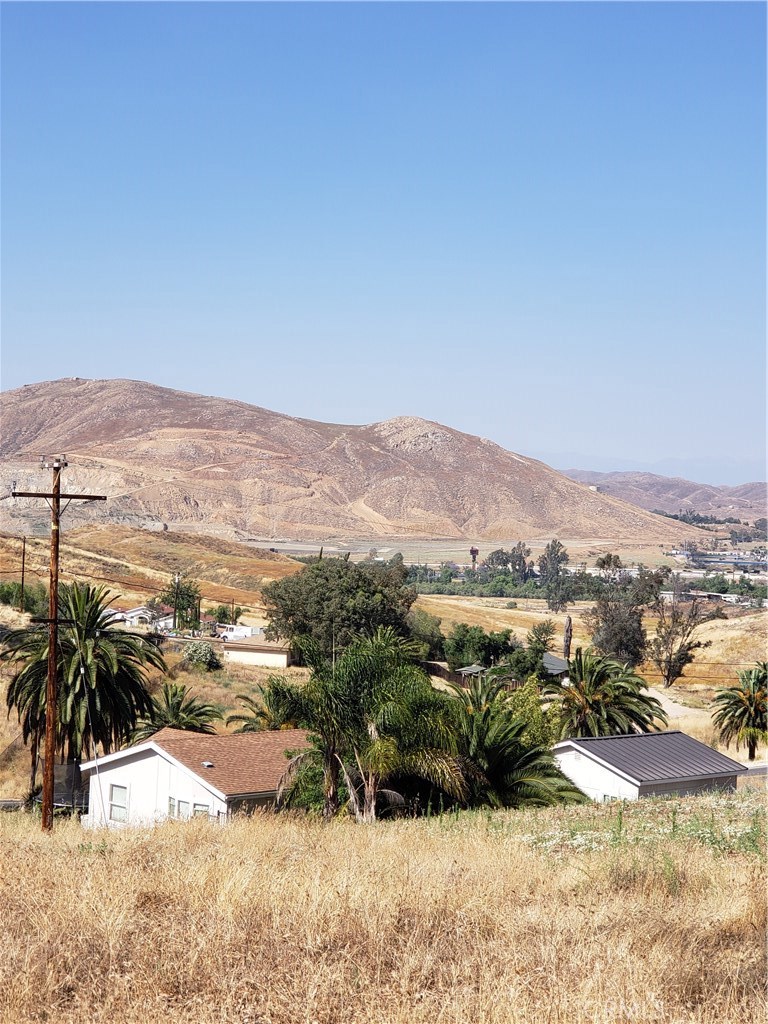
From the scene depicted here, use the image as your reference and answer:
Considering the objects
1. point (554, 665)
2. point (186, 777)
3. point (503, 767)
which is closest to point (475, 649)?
point (554, 665)

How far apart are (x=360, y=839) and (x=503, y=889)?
385cm

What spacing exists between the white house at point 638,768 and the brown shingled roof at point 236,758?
23.5ft

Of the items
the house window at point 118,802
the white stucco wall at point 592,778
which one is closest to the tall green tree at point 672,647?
the white stucco wall at point 592,778

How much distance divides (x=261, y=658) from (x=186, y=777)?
47516 mm

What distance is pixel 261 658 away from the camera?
73.9 meters

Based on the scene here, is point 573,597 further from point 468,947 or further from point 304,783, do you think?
point 468,947

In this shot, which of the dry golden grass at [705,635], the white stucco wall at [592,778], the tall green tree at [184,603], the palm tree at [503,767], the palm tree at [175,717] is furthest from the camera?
the dry golden grass at [705,635]

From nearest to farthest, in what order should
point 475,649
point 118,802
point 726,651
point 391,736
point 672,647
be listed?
point 391,736 → point 118,802 → point 475,649 → point 672,647 → point 726,651

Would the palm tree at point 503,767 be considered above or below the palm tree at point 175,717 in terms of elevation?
above

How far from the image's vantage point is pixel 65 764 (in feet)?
105

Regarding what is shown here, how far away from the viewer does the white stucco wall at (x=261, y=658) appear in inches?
2879

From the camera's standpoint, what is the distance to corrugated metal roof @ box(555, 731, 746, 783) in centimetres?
2820

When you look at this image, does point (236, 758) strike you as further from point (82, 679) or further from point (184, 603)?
point (184, 603)

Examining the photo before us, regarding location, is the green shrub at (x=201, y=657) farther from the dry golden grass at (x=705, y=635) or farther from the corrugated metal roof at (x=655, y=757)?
the corrugated metal roof at (x=655, y=757)
